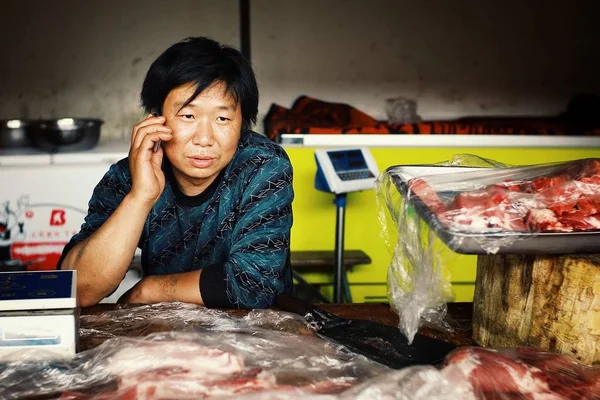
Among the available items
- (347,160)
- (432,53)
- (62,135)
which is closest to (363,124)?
(432,53)

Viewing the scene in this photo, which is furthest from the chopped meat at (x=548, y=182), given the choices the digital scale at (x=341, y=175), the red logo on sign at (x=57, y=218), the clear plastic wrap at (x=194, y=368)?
the red logo on sign at (x=57, y=218)

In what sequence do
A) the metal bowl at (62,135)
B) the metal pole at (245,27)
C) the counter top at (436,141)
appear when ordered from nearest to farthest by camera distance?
1. the metal bowl at (62,135)
2. the counter top at (436,141)
3. the metal pole at (245,27)

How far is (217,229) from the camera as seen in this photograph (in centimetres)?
212

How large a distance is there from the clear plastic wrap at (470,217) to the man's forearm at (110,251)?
74 centimetres

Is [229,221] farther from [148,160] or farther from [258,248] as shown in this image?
[148,160]

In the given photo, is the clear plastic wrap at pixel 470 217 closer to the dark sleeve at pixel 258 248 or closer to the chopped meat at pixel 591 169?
the chopped meat at pixel 591 169

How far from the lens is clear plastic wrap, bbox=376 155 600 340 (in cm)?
126

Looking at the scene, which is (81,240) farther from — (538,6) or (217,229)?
(538,6)

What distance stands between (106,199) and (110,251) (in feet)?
1.01

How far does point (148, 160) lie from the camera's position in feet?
6.49

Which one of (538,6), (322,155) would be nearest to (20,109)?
(322,155)

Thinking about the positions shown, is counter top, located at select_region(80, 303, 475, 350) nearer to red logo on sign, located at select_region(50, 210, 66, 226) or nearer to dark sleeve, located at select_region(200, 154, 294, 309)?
dark sleeve, located at select_region(200, 154, 294, 309)

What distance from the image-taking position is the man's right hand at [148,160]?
1926 millimetres

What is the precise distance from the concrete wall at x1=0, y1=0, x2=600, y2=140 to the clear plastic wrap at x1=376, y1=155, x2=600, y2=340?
12.1 feet
